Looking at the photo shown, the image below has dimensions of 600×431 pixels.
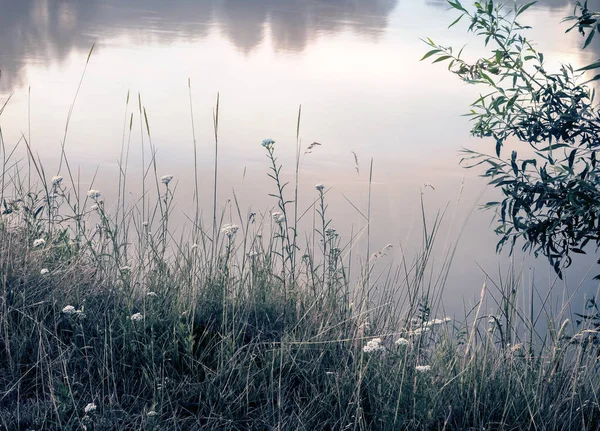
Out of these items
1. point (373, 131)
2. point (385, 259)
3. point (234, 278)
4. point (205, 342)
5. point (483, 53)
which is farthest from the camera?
point (483, 53)

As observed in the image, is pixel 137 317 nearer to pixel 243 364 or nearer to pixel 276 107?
pixel 243 364

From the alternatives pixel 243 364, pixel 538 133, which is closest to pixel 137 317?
pixel 243 364

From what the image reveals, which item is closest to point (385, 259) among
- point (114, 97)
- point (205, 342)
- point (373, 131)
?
point (205, 342)

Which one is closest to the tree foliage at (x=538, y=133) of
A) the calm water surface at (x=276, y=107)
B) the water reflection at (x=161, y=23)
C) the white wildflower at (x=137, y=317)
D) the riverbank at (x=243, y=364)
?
the calm water surface at (x=276, y=107)

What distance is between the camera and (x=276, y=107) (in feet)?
30.1

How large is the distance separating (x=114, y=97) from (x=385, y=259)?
617 centimetres

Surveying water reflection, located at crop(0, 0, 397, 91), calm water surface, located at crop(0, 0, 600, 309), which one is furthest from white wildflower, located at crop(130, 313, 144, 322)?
water reflection, located at crop(0, 0, 397, 91)

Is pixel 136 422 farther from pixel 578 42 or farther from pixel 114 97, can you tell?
pixel 578 42

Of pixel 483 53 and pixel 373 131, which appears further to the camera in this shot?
pixel 483 53

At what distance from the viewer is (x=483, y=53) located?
1346cm

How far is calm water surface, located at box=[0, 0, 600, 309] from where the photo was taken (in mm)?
5602

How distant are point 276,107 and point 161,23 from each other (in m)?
8.97

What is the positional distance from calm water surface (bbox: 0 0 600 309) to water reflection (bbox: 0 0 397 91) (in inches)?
3.2

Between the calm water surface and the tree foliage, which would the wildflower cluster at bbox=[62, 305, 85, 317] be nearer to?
the calm water surface
